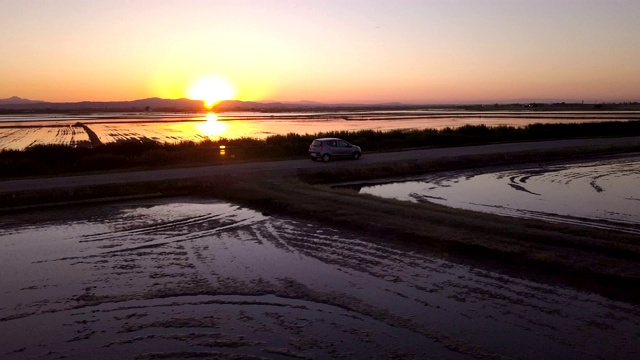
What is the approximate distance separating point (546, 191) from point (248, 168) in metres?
15.1

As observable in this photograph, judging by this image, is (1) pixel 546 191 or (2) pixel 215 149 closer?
(1) pixel 546 191

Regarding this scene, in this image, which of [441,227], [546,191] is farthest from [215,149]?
[441,227]

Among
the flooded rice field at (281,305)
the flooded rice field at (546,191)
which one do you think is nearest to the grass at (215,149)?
the flooded rice field at (546,191)

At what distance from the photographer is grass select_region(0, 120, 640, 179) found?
101ft

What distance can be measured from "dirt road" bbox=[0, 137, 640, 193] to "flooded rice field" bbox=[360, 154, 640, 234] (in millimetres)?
5364

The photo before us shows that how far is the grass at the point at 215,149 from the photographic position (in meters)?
30.6

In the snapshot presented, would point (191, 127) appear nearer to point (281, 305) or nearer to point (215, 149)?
point (215, 149)

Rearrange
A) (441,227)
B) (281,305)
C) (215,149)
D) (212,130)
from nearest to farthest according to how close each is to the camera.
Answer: (281,305), (441,227), (215,149), (212,130)

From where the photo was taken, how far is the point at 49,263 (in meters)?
12.9

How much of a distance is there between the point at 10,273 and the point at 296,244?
6724 millimetres

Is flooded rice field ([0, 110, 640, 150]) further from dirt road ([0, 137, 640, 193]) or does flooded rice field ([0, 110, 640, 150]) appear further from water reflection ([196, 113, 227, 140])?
dirt road ([0, 137, 640, 193])

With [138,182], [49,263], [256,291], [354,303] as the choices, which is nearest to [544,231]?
[354,303]

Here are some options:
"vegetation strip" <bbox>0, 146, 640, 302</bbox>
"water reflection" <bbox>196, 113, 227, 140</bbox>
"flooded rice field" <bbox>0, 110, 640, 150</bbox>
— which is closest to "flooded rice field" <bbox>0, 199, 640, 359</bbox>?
"vegetation strip" <bbox>0, 146, 640, 302</bbox>

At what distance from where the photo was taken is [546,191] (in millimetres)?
23219
